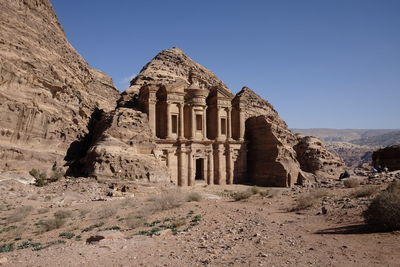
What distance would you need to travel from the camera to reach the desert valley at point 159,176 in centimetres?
880

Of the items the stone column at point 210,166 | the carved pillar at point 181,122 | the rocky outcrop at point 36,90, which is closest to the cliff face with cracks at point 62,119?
the rocky outcrop at point 36,90

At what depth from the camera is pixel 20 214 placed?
14688 millimetres

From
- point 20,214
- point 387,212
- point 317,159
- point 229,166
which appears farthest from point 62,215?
point 317,159

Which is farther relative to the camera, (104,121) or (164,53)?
(164,53)

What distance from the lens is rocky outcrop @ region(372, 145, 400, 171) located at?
104 feet

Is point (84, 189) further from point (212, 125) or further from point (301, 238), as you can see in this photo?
point (212, 125)

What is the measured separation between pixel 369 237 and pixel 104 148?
1871cm

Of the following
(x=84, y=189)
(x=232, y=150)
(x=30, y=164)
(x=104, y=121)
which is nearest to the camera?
A: (x=84, y=189)

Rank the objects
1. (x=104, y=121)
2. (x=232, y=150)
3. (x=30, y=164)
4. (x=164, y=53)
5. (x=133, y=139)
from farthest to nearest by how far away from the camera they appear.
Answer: (x=164, y=53), (x=232, y=150), (x=104, y=121), (x=133, y=139), (x=30, y=164)

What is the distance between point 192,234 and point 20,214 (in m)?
9.04

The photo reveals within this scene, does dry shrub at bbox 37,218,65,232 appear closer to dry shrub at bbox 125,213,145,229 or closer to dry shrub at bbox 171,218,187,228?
dry shrub at bbox 125,213,145,229

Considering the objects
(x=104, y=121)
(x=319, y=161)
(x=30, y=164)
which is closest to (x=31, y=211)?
(x=30, y=164)

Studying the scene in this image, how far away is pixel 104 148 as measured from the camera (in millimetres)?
23484

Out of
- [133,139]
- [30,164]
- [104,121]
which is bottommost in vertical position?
[30,164]
